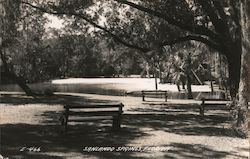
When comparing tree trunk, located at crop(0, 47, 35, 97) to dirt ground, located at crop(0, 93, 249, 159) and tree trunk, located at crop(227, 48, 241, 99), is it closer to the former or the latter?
dirt ground, located at crop(0, 93, 249, 159)

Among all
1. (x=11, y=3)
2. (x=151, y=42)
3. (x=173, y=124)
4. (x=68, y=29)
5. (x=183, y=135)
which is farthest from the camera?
(x=68, y=29)

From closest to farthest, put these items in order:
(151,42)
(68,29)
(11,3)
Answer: (11,3) → (151,42) → (68,29)

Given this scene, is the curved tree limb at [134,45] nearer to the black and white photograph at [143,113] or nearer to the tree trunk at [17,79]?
the black and white photograph at [143,113]

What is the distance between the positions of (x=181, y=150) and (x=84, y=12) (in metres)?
13.7

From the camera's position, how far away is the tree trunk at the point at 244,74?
12.8 metres

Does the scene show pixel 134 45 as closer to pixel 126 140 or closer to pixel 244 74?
pixel 244 74

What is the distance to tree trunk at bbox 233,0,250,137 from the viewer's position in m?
12.8

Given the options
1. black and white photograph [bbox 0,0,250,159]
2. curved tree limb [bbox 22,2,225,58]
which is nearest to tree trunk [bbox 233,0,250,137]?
black and white photograph [bbox 0,0,250,159]

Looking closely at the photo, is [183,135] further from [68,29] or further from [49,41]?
[49,41]

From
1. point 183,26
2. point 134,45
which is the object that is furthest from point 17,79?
point 183,26

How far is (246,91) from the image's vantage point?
1305cm

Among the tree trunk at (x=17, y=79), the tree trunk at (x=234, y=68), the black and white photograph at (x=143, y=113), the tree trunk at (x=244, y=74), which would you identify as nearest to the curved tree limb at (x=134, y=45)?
the black and white photograph at (x=143, y=113)

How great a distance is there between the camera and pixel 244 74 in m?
13.0

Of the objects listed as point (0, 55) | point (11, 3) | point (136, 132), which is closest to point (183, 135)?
point (136, 132)
